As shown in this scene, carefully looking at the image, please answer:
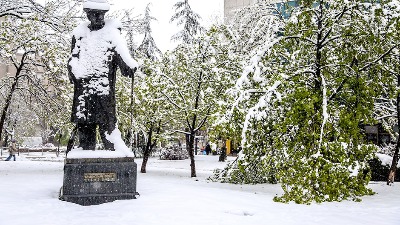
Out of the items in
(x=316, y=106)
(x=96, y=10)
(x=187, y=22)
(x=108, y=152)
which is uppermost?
(x=187, y=22)

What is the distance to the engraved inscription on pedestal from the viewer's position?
24.6ft

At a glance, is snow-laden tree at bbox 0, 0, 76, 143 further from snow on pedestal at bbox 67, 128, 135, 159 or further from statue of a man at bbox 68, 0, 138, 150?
snow on pedestal at bbox 67, 128, 135, 159

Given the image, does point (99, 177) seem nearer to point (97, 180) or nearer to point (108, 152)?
point (97, 180)

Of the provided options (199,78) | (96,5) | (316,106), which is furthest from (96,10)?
(199,78)

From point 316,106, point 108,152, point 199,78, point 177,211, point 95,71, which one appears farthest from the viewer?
point 199,78

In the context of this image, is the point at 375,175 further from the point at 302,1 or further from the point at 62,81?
the point at 62,81

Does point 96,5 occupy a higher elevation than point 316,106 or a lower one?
higher

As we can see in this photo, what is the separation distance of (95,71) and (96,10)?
4.15 feet

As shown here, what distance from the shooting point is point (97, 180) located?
24.7 feet

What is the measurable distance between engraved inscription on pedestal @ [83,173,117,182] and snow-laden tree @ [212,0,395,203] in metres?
3.14

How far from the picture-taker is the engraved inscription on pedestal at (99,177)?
7.49 meters

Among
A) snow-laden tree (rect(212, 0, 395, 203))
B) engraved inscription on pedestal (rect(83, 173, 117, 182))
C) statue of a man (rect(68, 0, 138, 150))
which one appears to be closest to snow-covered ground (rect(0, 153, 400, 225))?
engraved inscription on pedestal (rect(83, 173, 117, 182))

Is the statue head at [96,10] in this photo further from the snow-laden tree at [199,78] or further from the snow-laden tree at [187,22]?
the snow-laden tree at [187,22]

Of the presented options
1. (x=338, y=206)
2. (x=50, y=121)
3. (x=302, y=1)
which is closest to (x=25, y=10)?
(x=50, y=121)
